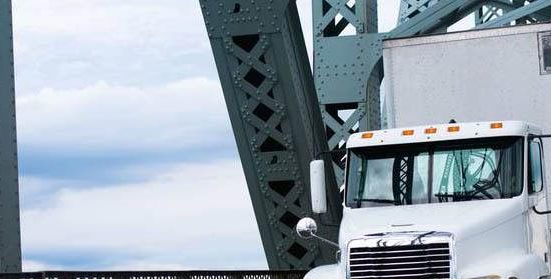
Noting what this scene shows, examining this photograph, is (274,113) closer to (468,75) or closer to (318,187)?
(468,75)

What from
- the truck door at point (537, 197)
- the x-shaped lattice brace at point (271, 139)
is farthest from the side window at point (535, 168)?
the x-shaped lattice brace at point (271, 139)

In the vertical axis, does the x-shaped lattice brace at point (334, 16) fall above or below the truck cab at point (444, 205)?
above

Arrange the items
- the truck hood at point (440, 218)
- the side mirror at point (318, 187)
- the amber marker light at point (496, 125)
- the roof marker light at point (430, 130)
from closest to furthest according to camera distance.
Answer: the truck hood at point (440, 218)
the amber marker light at point (496, 125)
the side mirror at point (318, 187)
the roof marker light at point (430, 130)

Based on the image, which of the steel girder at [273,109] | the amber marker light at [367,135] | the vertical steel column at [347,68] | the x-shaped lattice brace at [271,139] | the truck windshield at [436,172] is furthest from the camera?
the vertical steel column at [347,68]

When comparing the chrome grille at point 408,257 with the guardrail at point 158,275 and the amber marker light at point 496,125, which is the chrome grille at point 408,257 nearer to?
the amber marker light at point 496,125

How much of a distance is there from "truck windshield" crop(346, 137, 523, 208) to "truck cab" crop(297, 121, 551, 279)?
0.03 ft

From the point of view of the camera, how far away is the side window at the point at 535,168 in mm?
14461

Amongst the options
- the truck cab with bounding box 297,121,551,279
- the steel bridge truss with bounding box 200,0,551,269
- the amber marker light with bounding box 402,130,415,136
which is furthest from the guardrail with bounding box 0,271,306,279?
the amber marker light with bounding box 402,130,415,136

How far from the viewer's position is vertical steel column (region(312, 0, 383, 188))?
2342 cm

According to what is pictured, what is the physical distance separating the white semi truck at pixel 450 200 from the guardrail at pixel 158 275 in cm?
317

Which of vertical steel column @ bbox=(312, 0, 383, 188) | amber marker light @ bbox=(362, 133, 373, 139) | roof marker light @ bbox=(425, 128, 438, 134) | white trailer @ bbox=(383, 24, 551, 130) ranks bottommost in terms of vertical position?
roof marker light @ bbox=(425, 128, 438, 134)

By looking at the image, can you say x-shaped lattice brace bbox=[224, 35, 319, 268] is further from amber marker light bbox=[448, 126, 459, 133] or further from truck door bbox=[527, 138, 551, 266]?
truck door bbox=[527, 138, 551, 266]

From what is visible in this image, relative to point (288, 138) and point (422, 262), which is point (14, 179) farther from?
point (422, 262)

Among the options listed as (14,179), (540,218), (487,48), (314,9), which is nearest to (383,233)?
(540,218)
